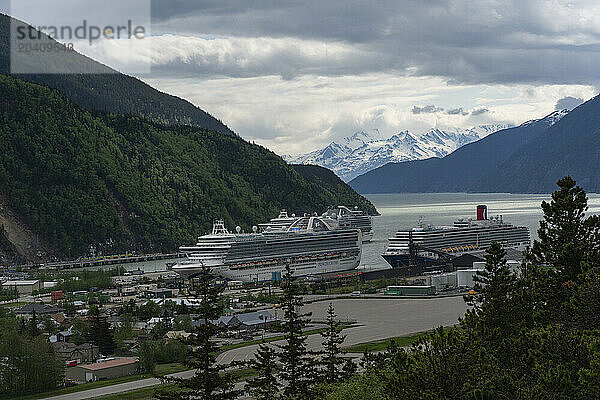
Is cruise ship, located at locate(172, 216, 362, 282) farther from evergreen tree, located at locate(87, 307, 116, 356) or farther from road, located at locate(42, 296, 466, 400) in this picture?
evergreen tree, located at locate(87, 307, 116, 356)

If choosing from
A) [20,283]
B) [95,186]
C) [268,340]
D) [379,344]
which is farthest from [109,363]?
[95,186]

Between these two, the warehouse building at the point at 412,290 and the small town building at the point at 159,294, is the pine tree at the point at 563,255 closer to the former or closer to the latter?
Result: the warehouse building at the point at 412,290

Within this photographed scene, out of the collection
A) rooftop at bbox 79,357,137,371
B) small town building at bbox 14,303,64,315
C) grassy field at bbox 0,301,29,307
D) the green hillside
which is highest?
the green hillside

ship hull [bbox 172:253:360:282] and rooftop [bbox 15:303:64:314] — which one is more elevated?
ship hull [bbox 172:253:360:282]

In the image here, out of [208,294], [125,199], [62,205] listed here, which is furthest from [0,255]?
[208,294]

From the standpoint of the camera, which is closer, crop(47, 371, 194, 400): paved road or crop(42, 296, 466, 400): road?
crop(47, 371, 194, 400): paved road

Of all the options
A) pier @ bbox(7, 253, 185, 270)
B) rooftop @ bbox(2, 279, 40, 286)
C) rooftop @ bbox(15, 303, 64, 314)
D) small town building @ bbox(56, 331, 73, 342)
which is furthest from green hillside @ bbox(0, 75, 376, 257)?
small town building @ bbox(56, 331, 73, 342)

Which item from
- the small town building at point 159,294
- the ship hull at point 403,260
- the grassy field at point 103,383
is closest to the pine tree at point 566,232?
the grassy field at point 103,383
